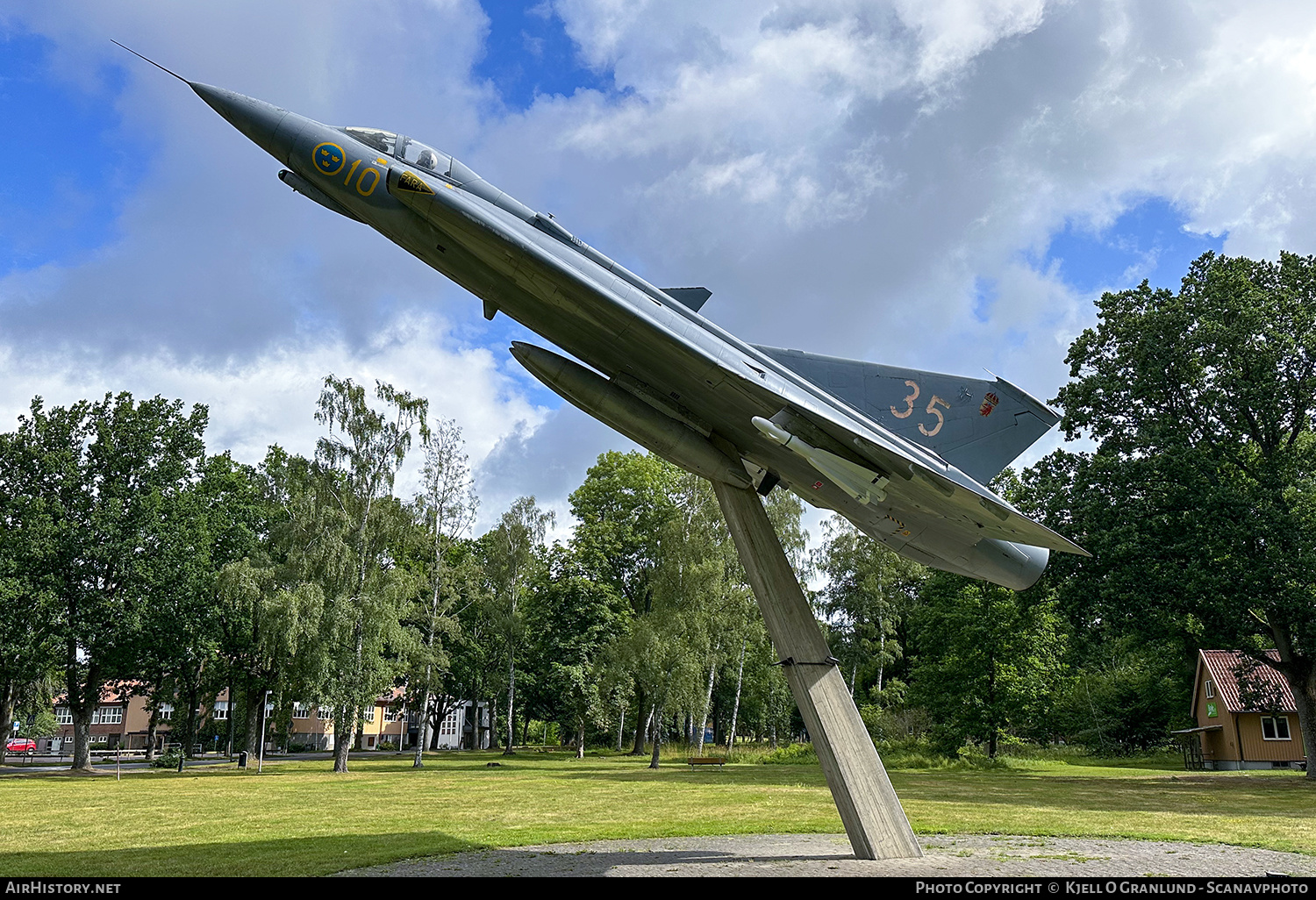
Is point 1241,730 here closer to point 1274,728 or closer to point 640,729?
point 1274,728

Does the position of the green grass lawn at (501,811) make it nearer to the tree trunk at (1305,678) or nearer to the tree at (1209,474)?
the tree trunk at (1305,678)

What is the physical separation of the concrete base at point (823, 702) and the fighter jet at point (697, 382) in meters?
0.67

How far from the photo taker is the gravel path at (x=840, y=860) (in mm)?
8688

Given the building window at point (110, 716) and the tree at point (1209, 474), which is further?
the building window at point (110, 716)

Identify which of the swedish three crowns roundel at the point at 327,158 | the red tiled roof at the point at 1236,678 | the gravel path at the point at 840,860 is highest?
the swedish three crowns roundel at the point at 327,158

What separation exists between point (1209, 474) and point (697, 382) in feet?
62.8

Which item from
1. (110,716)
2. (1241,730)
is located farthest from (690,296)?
(110,716)

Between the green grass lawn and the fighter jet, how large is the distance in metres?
5.43

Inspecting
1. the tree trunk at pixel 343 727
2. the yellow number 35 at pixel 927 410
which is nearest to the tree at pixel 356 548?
the tree trunk at pixel 343 727

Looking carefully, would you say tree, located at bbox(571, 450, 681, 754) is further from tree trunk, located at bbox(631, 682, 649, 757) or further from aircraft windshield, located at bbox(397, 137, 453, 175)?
aircraft windshield, located at bbox(397, 137, 453, 175)

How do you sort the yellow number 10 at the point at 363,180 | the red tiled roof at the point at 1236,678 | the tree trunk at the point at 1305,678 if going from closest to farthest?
the yellow number 10 at the point at 363,180, the tree trunk at the point at 1305,678, the red tiled roof at the point at 1236,678

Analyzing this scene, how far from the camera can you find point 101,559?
Answer: 1162 inches

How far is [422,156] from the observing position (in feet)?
32.8

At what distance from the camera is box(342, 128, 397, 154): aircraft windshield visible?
988 centimetres
